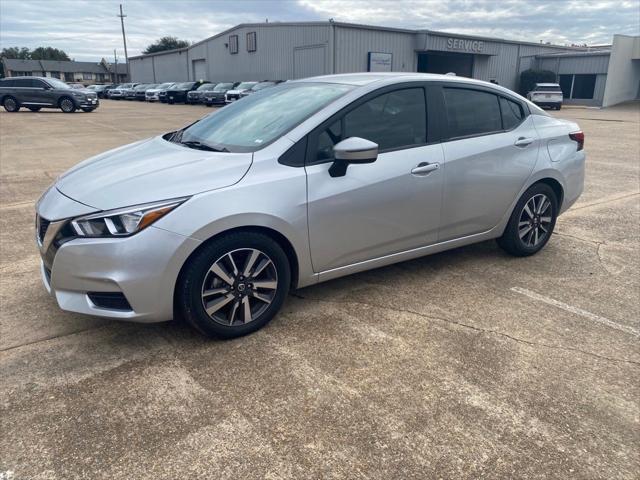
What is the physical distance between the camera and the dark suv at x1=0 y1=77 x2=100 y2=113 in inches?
958

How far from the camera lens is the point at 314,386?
111 inches

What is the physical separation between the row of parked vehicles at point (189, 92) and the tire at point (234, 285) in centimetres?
2208

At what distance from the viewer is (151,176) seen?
10.2 ft

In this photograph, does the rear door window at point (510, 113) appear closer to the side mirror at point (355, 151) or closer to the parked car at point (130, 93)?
the side mirror at point (355, 151)

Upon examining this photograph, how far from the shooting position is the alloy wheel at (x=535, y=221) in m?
4.70

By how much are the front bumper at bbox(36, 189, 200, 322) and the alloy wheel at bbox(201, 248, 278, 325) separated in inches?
8.8

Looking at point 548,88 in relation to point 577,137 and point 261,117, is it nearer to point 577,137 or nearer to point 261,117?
point 577,137

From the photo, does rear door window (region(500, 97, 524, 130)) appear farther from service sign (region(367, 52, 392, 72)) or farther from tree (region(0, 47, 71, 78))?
tree (region(0, 47, 71, 78))

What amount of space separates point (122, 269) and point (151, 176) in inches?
24.2

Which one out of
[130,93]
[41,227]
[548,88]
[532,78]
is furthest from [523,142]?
[130,93]

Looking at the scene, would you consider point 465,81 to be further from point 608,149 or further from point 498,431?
point 608,149

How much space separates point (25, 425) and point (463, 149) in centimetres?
342

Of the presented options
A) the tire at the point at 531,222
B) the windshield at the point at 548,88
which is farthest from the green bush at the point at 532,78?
the tire at the point at 531,222

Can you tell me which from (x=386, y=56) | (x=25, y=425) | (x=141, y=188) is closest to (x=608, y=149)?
(x=141, y=188)
